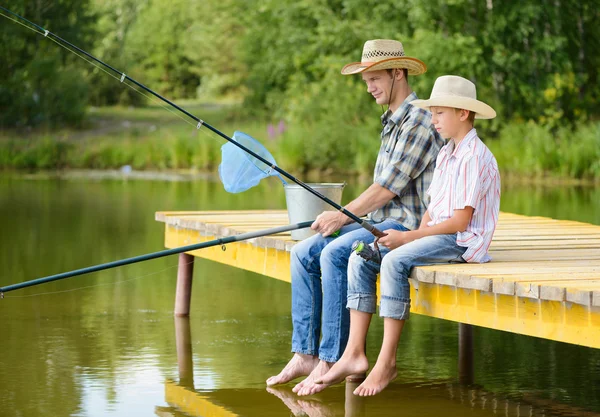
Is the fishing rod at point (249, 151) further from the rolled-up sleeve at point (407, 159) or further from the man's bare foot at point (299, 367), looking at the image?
the man's bare foot at point (299, 367)

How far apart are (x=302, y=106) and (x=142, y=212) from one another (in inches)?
378

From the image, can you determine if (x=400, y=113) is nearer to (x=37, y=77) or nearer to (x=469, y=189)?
(x=469, y=189)

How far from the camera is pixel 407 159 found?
4.78 meters

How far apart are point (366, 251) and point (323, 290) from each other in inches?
13.9

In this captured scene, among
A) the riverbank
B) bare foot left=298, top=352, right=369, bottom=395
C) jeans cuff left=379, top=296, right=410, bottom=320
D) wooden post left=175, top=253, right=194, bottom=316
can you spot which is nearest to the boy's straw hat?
jeans cuff left=379, top=296, right=410, bottom=320

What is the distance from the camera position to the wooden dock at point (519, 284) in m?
4.03

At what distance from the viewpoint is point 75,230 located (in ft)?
37.6

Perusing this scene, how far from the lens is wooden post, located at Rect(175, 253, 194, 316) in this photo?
22.4ft

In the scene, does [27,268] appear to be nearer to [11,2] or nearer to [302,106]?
[302,106]

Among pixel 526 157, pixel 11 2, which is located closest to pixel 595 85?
pixel 526 157

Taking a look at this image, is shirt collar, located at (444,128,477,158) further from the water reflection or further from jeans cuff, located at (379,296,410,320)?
the water reflection

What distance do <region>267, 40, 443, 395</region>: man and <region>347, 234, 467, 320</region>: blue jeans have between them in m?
0.14

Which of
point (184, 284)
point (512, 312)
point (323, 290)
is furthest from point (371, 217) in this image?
point (184, 284)

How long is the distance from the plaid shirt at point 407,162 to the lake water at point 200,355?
69 cm
